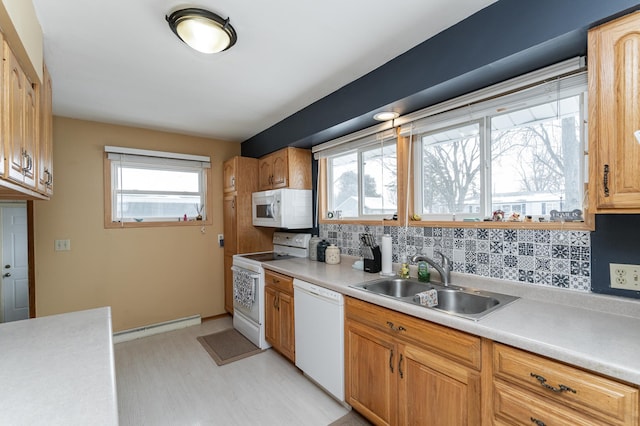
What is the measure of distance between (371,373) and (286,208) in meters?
1.84

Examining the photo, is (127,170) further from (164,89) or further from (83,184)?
(164,89)

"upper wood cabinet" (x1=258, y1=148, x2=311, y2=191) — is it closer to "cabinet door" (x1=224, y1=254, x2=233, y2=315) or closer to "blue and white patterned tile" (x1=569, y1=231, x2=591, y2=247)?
"cabinet door" (x1=224, y1=254, x2=233, y2=315)

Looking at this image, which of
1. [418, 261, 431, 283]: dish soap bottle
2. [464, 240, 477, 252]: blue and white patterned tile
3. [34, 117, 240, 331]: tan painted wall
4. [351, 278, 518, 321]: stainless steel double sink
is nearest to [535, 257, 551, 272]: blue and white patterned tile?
[351, 278, 518, 321]: stainless steel double sink

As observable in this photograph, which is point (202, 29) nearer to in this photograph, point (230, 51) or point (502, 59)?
point (230, 51)

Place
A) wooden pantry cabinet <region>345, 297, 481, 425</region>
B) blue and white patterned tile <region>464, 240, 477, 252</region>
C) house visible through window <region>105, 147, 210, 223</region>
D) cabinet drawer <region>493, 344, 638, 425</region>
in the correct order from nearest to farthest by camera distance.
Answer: cabinet drawer <region>493, 344, 638, 425</region> → wooden pantry cabinet <region>345, 297, 481, 425</region> → blue and white patterned tile <region>464, 240, 477, 252</region> → house visible through window <region>105, 147, 210, 223</region>

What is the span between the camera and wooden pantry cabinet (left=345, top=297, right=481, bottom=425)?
1.34 meters

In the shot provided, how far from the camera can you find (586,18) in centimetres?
118

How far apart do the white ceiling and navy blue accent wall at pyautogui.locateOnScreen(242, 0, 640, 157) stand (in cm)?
8

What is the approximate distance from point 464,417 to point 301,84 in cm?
238

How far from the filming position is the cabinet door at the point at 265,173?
3.49m

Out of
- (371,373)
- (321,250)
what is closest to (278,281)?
(321,250)

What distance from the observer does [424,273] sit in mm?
2064

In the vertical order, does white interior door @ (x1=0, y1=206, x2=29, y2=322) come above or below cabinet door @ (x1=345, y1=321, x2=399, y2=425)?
above

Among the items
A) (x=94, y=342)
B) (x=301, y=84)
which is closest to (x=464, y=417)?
(x=94, y=342)
